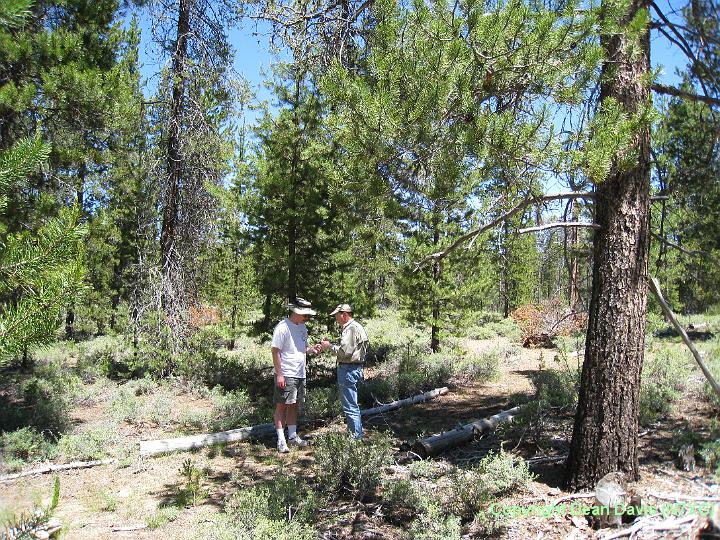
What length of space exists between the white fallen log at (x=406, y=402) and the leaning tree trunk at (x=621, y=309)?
4.33 m

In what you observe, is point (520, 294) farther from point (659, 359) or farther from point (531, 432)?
point (531, 432)

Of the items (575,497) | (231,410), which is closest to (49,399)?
(231,410)

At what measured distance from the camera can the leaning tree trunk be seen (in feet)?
14.7

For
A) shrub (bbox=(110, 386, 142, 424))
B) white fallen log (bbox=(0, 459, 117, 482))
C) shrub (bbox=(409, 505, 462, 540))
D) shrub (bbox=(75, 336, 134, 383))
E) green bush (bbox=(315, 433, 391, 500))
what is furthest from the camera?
shrub (bbox=(75, 336, 134, 383))

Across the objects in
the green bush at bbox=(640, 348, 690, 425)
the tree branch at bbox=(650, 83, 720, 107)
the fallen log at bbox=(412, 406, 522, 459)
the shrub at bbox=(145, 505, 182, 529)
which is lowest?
the shrub at bbox=(145, 505, 182, 529)

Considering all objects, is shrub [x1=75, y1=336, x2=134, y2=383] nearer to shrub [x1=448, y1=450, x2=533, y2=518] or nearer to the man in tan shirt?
the man in tan shirt

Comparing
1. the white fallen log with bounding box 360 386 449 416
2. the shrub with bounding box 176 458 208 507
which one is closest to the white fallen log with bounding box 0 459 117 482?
the shrub with bounding box 176 458 208 507

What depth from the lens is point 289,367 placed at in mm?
6953

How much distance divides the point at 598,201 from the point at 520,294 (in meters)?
26.0

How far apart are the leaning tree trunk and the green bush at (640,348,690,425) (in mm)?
2533

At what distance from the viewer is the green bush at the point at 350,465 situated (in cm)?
525

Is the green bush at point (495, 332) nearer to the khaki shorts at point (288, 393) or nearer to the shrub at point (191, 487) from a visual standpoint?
the khaki shorts at point (288, 393)

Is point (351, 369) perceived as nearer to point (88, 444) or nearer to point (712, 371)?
point (88, 444)

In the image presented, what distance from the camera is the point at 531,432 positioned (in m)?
6.33
